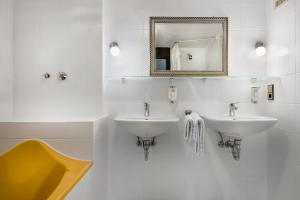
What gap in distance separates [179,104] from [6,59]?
152 centimetres

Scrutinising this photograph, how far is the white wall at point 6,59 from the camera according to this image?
1.62 m

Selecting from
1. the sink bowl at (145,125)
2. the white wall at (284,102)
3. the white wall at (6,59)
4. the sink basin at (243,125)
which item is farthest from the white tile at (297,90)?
the white wall at (6,59)

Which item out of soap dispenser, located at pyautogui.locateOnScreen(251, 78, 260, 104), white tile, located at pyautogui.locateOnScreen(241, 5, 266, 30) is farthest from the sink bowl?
white tile, located at pyautogui.locateOnScreen(241, 5, 266, 30)

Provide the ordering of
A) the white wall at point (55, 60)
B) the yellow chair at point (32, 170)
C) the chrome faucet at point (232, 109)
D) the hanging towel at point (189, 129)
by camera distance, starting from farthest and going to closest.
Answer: the chrome faucet at point (232, 109) < the white wall at point (55, 60) < the hanging towel at point (189, 129) < the yellow chair at point (32, 170)

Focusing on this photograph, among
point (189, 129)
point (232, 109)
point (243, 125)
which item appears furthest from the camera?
point (232, 109)

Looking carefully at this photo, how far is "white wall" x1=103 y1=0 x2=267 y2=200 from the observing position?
1.95 m

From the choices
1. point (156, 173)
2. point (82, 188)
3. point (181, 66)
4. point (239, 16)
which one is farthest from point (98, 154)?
point (239, 16)

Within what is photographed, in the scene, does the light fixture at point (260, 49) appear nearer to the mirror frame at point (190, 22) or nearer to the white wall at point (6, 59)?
the mirror frame at point (190, 22)

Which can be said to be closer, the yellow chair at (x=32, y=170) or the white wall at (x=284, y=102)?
the yellow chair at (x=32, y=170)

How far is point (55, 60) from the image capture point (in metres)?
1.75


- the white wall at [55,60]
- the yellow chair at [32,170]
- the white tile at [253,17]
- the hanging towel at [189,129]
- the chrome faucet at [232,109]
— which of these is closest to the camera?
the yellow chair at [32,170]

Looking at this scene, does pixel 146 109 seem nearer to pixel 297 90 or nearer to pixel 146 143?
pixel 146 143

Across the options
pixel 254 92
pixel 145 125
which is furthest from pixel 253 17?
pixel 145 125

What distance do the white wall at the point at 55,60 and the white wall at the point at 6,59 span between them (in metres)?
0.04
